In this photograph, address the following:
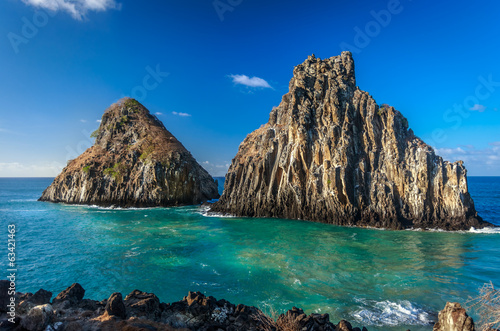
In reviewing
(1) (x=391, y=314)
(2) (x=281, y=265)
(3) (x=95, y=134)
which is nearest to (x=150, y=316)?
(1) (x=391, y=314)

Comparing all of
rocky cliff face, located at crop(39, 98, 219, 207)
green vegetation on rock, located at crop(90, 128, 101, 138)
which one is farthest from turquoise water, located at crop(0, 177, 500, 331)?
green vegetation on rock, located at crop(90, 128, 101, 138)

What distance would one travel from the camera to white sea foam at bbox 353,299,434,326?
1505 centimetres

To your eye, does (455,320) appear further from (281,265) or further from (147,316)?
(281,265)

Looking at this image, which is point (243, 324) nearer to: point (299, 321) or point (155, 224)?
point (299, 321)

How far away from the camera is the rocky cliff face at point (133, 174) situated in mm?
70625

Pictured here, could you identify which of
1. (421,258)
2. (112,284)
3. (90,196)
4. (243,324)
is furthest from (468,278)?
(90,196)

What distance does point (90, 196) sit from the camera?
7144 cm

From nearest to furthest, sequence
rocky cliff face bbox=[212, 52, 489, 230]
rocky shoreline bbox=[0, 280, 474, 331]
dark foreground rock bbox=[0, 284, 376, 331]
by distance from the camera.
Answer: rocky shoreline bbox=[0, 280, 474, 331]
dark foreground rock bbox=[0, 284, 376, 331]
rocky cliff face bbox=[212, 52, 489, 230]

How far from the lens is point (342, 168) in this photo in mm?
47094

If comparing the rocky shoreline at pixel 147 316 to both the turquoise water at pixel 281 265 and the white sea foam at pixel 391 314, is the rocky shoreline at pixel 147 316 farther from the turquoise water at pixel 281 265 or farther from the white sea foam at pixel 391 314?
the turquoise water at pixel 281 265

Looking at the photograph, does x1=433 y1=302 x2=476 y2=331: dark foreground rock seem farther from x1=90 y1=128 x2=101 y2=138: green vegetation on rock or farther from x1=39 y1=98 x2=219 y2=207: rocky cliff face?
x1=90 y1=128 x2=101 y2=138: green vegetation on rock

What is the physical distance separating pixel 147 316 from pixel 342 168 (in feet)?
136

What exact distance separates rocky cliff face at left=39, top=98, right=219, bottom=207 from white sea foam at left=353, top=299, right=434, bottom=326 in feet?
201

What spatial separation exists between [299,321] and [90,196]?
246ft
